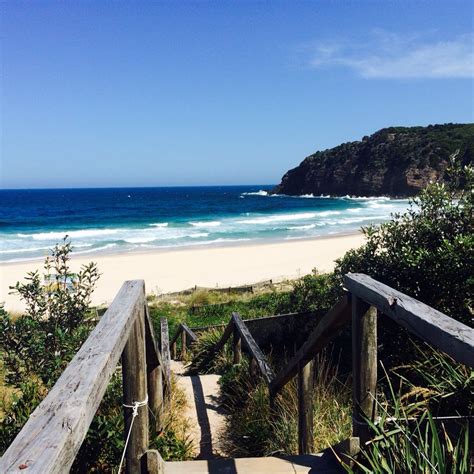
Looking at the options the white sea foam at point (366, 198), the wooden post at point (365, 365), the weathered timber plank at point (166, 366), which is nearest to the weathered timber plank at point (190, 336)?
the weathered timber plank at point (166, 366)

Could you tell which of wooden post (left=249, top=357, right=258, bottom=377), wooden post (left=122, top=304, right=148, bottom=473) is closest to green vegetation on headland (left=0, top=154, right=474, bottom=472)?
wooden post (left=249, top=357, right=258, bottom=377)

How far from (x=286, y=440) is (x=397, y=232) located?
361 centimetres

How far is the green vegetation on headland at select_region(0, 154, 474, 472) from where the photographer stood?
7.41 feet

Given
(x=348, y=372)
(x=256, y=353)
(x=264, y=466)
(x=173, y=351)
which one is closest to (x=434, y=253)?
(x=348, y=372)

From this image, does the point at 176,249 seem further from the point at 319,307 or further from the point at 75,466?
the point at 75,466

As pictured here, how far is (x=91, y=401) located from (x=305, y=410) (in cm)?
223

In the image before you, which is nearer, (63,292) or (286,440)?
(286,440)

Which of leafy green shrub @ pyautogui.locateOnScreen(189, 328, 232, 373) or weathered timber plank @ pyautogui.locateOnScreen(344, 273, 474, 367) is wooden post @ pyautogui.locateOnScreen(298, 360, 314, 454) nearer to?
weathered timber plank @ pyautogui.locateOnScreen(344, 273, 474, 367)

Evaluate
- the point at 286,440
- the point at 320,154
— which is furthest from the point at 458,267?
the point at 320,154

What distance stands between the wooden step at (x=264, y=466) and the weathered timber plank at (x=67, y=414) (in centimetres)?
110

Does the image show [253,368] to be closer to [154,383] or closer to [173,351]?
[154,383]

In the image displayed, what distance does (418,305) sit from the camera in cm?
203

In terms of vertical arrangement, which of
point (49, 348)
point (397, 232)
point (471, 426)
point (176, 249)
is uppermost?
point (397, 232)

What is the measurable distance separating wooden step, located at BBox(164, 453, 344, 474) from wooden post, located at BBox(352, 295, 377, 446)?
39 centimetres
